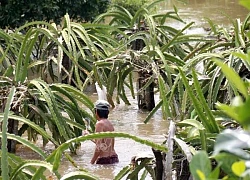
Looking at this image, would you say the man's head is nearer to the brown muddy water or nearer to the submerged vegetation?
the submerged vegetation

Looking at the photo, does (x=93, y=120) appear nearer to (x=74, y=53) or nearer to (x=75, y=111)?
(x=75, y=111)

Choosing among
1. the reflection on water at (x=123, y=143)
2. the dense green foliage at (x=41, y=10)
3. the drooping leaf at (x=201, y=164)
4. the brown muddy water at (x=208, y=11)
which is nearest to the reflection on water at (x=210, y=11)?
the brown muddy water at (x=208, y=11)

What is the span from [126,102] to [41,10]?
2.60 metres

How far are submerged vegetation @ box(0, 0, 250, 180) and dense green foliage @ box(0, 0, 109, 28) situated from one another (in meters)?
1.42

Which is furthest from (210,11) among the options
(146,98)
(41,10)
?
(146,98)

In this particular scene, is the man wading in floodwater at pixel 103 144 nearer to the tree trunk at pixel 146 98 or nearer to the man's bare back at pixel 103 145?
the man's bare back at pixel 103 145

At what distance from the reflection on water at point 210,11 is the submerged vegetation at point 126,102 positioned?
6346 millimetres

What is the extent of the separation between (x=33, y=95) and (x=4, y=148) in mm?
1733

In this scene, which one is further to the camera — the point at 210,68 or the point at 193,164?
the point at 210,68

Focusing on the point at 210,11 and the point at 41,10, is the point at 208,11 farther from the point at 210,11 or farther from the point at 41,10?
the point at 41,10

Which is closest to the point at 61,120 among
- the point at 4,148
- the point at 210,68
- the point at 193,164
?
the point at 210,68

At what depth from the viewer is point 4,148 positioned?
2.23m

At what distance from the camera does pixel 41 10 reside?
7.79 metres

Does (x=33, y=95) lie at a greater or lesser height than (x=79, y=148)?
A: greater
